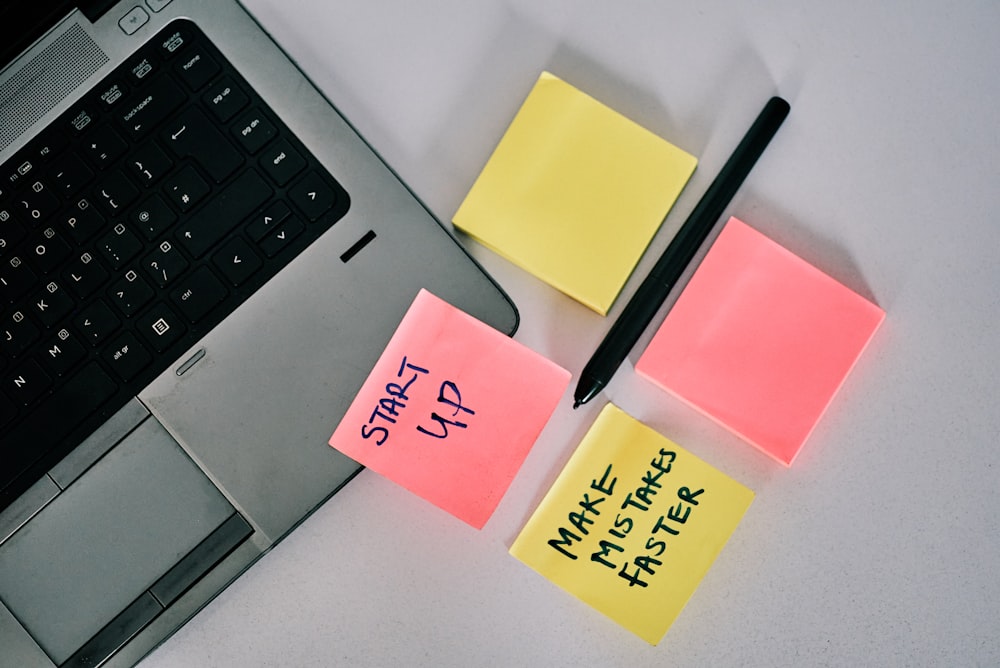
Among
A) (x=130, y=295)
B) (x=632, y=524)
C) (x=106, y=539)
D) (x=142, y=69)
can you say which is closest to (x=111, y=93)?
(x=142, y=69)

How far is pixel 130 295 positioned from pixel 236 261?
7cm

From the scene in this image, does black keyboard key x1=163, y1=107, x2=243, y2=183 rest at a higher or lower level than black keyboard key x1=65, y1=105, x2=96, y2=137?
higher

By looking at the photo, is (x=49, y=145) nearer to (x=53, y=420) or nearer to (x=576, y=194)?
(x=53, y=420)

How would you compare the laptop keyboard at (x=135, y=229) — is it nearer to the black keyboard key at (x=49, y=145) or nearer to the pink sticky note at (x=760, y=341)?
the black keyboard key at (x=49, y=145)

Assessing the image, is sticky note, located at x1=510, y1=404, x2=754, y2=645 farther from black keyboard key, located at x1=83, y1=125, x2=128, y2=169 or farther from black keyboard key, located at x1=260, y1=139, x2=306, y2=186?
black keyboard key, located at x1=83, y1=125, x2=128, y2=169

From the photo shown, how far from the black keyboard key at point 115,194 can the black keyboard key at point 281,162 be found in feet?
0.29

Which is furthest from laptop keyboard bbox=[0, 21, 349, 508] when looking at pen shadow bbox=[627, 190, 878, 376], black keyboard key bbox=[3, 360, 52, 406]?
pen shadow bbox=[627, 190, 878, 376]

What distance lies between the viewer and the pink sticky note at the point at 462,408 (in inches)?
20.3

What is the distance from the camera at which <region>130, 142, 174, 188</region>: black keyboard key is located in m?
0.51

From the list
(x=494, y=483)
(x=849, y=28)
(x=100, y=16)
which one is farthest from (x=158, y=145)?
(x=849, y=28)

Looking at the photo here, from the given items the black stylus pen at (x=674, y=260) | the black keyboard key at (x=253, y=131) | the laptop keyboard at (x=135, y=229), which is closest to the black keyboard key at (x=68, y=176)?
the laptop keyboard at (x=135, y=229)

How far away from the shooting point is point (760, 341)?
521mm

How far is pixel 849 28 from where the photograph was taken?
1.80 feet

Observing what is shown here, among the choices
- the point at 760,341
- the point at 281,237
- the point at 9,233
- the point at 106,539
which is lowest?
the point at 106,539
